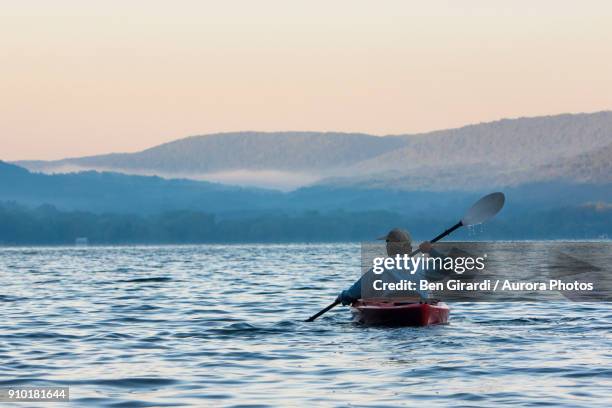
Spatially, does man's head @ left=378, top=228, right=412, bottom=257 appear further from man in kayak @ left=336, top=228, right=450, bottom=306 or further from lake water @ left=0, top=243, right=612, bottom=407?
lake water @ left=0, top=243, right=612, bottom=407

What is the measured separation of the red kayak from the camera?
24547 millimetres

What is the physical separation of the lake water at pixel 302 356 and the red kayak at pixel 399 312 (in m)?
0.25

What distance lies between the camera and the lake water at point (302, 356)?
16844mm

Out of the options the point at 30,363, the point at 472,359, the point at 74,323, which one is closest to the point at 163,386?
the point at 30,363

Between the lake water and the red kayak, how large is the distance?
25 cm

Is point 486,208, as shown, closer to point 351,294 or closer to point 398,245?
point 398,245

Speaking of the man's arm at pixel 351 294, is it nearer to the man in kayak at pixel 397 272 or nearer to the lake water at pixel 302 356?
the man in kayak at pixel 397 272

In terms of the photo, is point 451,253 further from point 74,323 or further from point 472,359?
point 74,323

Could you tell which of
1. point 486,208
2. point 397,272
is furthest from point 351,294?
point 486,208

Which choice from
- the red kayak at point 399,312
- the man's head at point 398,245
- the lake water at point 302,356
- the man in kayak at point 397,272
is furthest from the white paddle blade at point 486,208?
the man's head at point 398,245

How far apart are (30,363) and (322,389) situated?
5832 millimetres

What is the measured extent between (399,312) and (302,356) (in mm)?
4039

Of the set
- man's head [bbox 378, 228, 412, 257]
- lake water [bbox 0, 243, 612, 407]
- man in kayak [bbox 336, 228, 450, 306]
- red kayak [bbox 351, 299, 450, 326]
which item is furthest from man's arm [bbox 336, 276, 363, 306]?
man's head [bbox 378, 228, 412, 257]

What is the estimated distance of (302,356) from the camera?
69.1 feet
